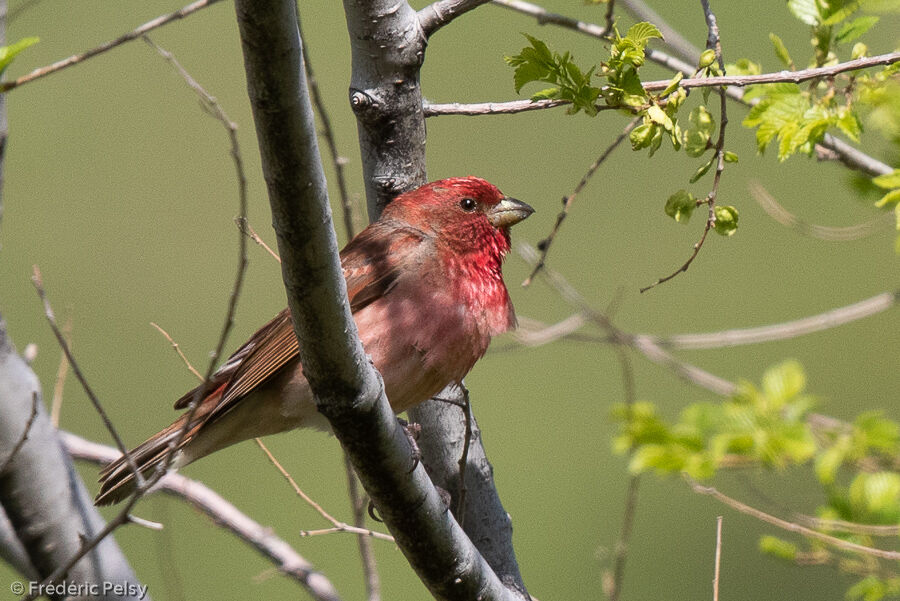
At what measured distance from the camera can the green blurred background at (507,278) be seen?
6.79m

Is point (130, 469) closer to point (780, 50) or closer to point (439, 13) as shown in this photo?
point (439, 13)

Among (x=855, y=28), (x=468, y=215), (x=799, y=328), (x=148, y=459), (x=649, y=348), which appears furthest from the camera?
(x=649, y=348)

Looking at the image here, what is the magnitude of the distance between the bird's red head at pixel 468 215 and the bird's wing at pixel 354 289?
3.5 inches

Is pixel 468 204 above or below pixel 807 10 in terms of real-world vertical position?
below

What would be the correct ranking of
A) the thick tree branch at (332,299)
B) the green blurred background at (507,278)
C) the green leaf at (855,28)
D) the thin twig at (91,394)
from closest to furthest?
the thick tree branch at (332,299) < the thin twig at (91,394) < the green leaf at (855,28) < the green blurred background at (507,278)

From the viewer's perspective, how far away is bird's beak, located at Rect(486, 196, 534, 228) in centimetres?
389

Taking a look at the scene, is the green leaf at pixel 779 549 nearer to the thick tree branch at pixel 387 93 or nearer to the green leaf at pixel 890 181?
the green leaf at pixel 890 181

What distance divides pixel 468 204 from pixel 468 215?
6cm

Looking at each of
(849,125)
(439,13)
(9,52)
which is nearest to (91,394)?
(9,52)

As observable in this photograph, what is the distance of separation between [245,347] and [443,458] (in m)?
0.82

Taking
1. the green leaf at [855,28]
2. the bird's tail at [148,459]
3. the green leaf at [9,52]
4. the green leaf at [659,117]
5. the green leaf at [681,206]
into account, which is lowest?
the bird's tail at [148,459]

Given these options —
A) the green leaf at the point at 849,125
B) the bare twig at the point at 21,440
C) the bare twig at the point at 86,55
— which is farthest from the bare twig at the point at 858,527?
the bare twig at the point at 86,55

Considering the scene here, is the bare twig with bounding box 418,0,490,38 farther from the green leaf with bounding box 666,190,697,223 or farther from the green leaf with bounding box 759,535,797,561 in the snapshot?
the green leaf with bounding box 759,535,797,561

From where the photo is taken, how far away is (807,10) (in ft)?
9.43
